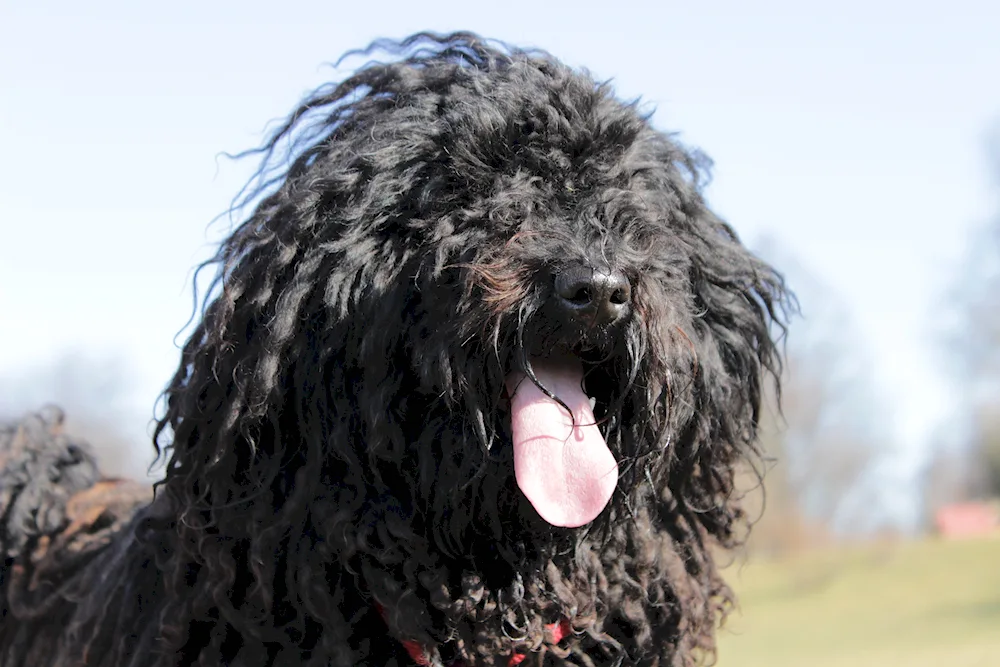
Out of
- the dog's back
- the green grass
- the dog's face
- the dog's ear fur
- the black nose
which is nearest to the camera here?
the black nose

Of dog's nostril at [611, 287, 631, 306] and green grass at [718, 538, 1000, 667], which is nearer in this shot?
dog's nostril at [611, 287, 631, 306]

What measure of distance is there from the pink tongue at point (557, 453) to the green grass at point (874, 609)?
886cm

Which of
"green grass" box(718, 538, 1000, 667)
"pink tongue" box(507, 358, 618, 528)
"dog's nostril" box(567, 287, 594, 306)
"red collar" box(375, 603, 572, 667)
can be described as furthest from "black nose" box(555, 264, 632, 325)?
"green grass" box(718, 538, 1000, 667)

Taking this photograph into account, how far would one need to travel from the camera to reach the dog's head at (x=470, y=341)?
9.12 ft

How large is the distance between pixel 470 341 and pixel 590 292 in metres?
0.33

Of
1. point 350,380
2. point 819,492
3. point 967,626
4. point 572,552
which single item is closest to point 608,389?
point 572,552

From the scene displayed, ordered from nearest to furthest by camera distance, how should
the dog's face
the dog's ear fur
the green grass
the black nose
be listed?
the black nose < the dog's face < the dog's ear fur < the green grass

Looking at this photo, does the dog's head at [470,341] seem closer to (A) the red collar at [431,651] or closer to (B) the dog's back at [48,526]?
(A) the red collar at [431,651]

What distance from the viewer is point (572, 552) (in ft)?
9.55

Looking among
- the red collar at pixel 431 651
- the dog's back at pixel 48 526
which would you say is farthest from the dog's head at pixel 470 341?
the dog's back at pixel 48 526

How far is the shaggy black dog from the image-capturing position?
2.79 m

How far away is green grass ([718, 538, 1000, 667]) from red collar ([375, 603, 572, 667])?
28.4 ft

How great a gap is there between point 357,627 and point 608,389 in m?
0.90

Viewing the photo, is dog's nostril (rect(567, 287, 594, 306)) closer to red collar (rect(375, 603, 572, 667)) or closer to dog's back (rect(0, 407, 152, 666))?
red collar (rect(375, 603, 572, 667))
